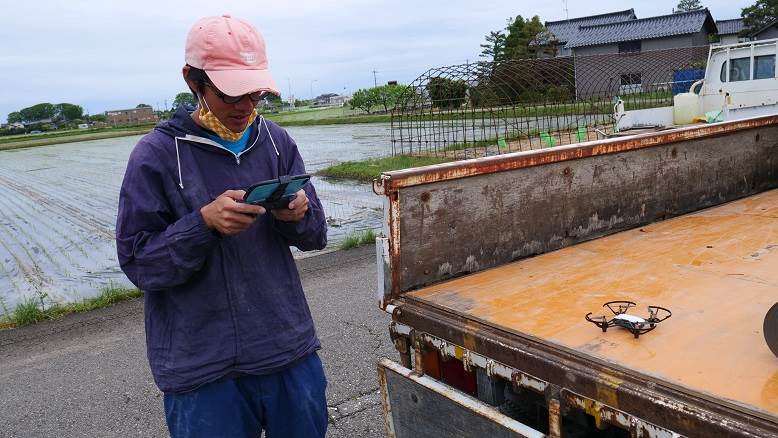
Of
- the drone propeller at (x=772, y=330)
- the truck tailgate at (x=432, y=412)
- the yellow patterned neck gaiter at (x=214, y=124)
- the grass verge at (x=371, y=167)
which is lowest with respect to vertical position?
the grass verge at (x=371, y=167)

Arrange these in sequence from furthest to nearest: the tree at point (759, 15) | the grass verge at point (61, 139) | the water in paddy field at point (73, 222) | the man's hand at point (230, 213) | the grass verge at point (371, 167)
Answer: the grass verge at point (61, 139) < the tree at point (759, 15) < the grass verge at point (371, 167) < the water in paddy field at point (73, 222) < the man's hand at point (230, 213)

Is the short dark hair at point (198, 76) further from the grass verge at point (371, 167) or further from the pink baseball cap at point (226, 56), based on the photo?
the grass verge at point (371, 167)

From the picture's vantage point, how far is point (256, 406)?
227 cm

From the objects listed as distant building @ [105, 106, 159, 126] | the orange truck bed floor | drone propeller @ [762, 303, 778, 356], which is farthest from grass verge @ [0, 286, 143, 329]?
distant building @ [105, 106, 159, 126]

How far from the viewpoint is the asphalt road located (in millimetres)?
3955

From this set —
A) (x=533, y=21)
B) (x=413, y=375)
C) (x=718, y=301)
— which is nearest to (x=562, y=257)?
(x=718, y=301)

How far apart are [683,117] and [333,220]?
577 cm

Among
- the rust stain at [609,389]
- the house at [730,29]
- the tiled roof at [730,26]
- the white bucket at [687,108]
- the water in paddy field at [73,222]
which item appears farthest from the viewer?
the tiled roof at [730,26]

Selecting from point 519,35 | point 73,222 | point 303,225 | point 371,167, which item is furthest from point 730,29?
point 303,225

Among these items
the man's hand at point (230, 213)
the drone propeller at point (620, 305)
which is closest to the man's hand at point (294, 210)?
the man's hand at point (230, 213)

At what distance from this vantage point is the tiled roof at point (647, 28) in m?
38.5

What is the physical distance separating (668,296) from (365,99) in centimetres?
5203

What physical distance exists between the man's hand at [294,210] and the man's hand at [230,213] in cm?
15

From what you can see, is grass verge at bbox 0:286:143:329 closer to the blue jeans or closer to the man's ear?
the blue jeans
